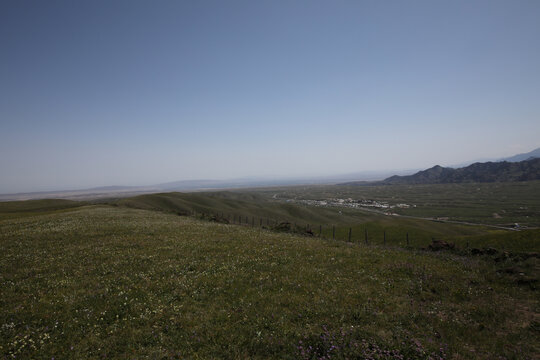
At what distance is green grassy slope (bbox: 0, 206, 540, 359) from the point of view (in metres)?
9.27

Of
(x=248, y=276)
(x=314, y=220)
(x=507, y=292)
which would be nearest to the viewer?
(x=507, y=292)

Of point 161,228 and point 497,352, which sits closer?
point 497,352

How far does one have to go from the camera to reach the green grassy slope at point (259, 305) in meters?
9.27

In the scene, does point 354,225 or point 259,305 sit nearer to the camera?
point 259,305

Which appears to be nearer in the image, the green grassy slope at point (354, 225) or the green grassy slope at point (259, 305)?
the green grassy slope at point (259, 305)

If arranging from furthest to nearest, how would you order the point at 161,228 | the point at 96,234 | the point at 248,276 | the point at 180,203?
the point at 180,203 → the point at 161,228 → the point at 96,234 → the point at 248,276

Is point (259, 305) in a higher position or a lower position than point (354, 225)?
higher

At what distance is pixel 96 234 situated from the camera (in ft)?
91.1

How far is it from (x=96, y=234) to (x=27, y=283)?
14.2 meters

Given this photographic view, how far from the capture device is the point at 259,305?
1232 cm

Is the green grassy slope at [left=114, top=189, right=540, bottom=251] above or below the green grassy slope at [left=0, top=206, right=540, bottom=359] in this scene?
below

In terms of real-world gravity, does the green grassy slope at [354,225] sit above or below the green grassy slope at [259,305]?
below

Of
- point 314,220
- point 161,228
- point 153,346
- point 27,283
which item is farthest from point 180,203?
point 153,346

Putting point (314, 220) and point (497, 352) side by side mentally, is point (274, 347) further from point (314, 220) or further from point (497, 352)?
point (314, 220)
